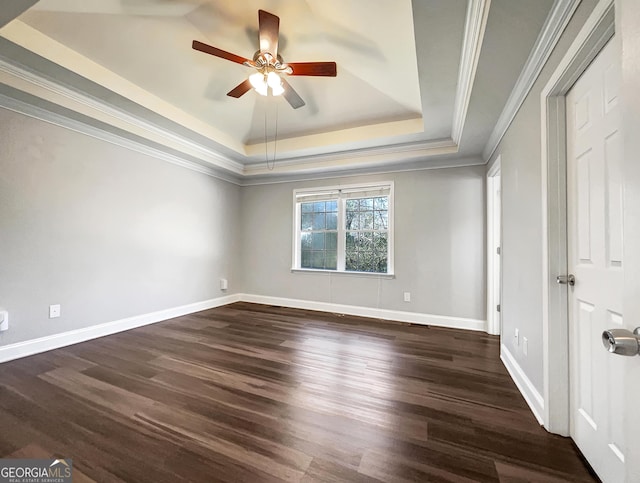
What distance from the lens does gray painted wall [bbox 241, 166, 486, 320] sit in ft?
11.5

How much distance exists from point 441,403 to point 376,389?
448 mm

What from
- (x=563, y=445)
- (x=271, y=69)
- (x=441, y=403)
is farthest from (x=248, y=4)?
(x=563, y=445)

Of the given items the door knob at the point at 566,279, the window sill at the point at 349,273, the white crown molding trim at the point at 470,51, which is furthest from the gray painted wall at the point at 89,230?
the door knob at the point at 566,279

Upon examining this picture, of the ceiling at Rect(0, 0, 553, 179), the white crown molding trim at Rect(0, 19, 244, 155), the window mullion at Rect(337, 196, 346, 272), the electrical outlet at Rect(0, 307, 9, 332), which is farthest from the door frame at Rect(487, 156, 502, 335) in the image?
the electrical outlet at Rect(0, 307, 9, 332)

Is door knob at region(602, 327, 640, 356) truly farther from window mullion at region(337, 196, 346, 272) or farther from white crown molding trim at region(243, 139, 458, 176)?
window mullion at region(337, 196, 346, 272)

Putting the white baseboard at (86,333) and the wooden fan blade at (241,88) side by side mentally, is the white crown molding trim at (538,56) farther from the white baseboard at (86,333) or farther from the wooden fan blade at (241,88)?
the white baseboard at (86,333)

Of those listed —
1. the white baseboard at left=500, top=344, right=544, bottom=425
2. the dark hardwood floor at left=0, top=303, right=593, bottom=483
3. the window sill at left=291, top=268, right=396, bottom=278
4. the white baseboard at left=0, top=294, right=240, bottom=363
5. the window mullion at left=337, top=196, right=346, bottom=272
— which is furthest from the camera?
the window mullion at left=337, top=196, right=346, bottom=272

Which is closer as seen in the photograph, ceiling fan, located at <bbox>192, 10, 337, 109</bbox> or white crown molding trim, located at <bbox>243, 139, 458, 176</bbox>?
ceiling fan, located at <bbox>192, 10, 337, 109</bbox>

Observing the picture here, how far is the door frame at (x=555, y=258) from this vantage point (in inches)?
59.2

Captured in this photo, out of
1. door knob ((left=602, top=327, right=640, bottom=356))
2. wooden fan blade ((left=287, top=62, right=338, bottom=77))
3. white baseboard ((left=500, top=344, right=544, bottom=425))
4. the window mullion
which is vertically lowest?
white baseboard ((left=500, top=344, right=544, bottom=425))

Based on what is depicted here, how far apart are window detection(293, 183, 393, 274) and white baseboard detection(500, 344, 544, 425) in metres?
1.81

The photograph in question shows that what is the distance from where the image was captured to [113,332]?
3.14 m

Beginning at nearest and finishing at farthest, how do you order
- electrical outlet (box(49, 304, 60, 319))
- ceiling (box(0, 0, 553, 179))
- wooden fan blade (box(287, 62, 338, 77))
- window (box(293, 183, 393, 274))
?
ceiling (box(0, 0, 553, 179)) → wooden fan blade (box(287, 62, 338, 77)) → electrical outlet (box(49, 304, 60, 319)) → window (box(293, 183, 393, 274))

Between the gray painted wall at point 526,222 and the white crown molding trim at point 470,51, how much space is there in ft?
1.32
